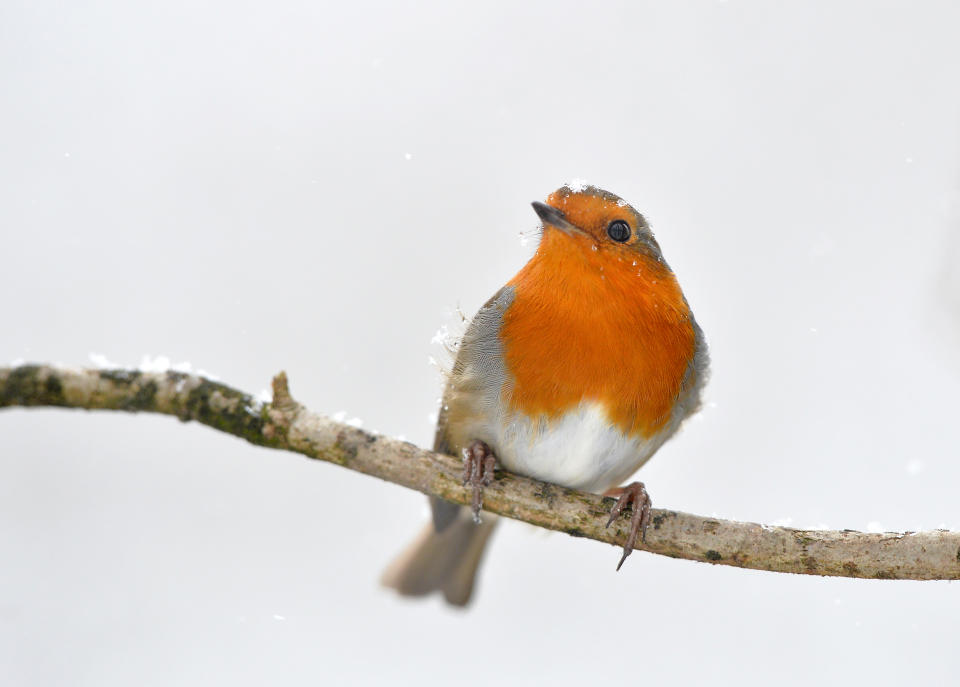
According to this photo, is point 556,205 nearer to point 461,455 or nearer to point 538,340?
point 538,340

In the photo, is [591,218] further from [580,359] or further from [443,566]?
[443,566]

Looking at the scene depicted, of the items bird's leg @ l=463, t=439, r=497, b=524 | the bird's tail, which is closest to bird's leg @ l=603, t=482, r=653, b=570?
bird's leg @ l=463, t=439, r=497, b=524

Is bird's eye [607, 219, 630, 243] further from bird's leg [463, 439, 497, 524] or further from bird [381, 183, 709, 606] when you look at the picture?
bird's leg [463, 439, 497, 524]

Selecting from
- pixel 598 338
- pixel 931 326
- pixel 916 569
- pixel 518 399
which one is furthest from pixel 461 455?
pixel 931 326

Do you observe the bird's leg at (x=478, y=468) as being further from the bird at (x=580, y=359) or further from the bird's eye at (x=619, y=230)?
the bird's eye at (x=619, y=230)

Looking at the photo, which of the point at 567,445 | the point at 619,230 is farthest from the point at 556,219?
the point at 567,445

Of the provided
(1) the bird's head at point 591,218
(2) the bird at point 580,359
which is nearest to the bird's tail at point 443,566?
(2) the bird at point 580,359

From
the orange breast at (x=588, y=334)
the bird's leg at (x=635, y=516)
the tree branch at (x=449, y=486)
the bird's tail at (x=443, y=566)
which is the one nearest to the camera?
the tree branch at (x=449, y=486)

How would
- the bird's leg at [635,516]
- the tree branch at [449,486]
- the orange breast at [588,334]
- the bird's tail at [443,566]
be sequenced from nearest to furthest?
the tree branch at [449,486], the bird's leg at [635,516], the orange breast at [588,334], the bird's tail at [443,566]
